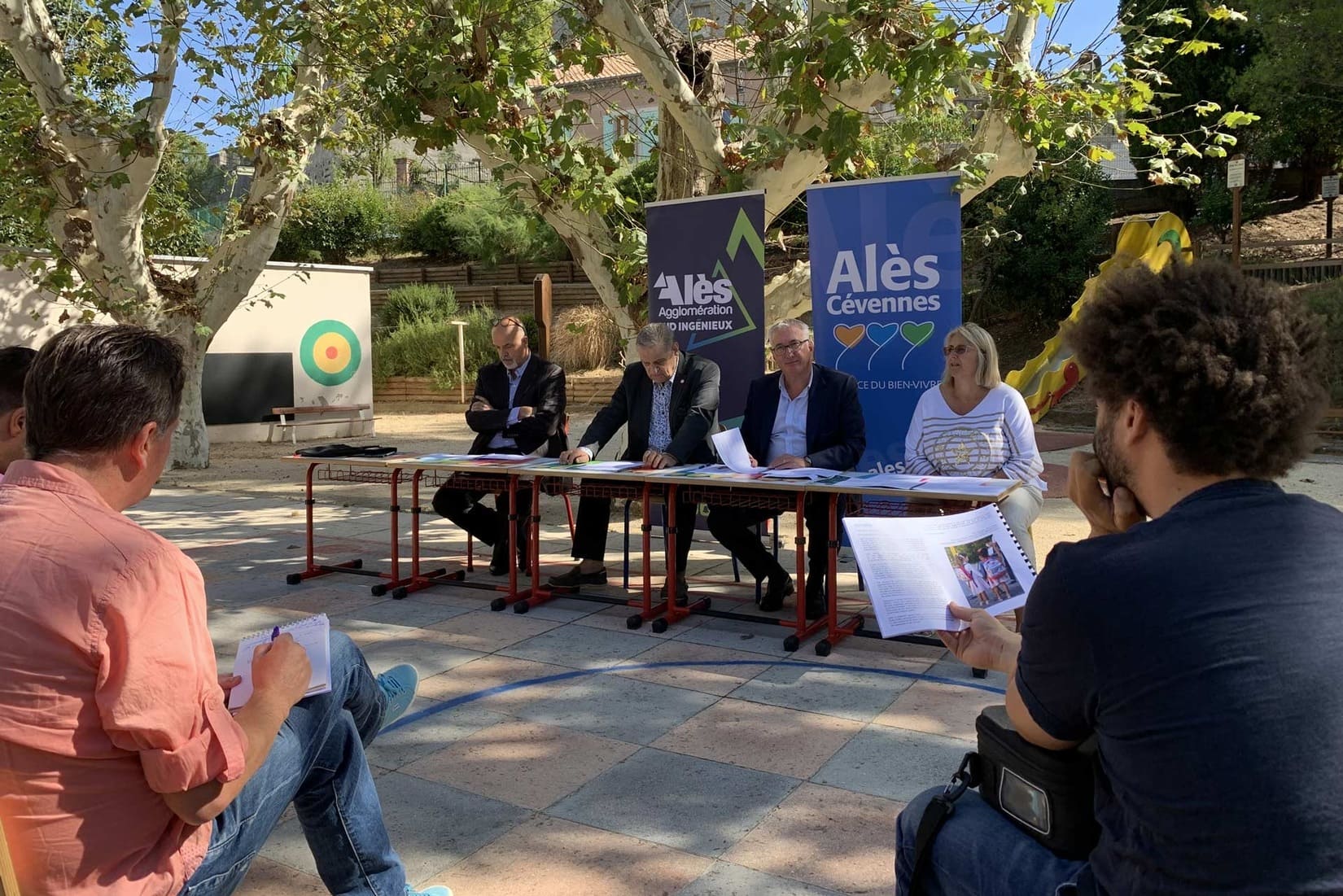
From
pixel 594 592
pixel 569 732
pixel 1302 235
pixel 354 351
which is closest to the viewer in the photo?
pixel 569 732

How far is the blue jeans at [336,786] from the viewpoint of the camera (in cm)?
216

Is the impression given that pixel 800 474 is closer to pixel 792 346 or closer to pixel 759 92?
pixel 792 346

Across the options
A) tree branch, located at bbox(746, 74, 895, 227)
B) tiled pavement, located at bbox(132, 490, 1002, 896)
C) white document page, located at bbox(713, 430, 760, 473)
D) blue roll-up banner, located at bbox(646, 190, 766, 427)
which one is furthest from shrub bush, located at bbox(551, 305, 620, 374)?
white document page, located at bbox(713, 430, 760, 473)

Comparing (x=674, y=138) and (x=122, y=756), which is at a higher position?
(x=674, y=138)

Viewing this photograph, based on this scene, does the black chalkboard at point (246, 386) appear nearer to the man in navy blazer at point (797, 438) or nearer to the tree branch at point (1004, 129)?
the tree branch at point (1004, 129)

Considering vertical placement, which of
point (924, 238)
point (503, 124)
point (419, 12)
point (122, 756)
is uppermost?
point (419, 12)

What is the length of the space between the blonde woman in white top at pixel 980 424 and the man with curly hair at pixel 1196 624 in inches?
144

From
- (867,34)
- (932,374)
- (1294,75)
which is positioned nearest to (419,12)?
(867,34)

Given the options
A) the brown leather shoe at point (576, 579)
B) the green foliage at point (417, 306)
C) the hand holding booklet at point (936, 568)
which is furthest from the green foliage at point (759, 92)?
the green foliage at point (417, 306)

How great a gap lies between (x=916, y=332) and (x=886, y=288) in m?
0.34

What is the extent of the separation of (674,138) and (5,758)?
774cm

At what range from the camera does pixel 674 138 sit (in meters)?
8.68

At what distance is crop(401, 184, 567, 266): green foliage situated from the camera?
26.8 m

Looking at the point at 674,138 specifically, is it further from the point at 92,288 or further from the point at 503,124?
the point at 92,288
